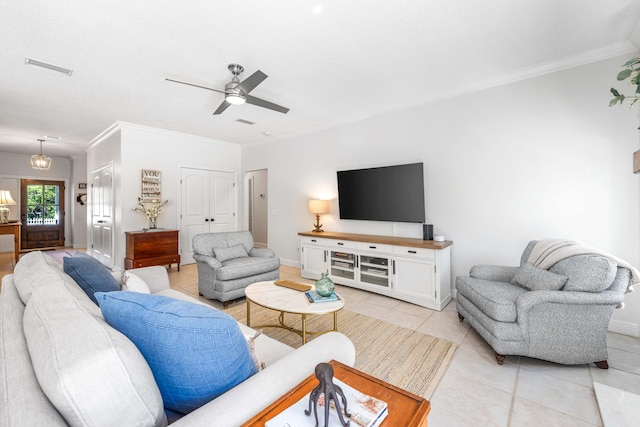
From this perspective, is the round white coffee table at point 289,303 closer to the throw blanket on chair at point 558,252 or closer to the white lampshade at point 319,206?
the throw blanket on chair at point 558,252

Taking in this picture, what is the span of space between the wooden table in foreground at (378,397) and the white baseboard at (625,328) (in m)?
3.06

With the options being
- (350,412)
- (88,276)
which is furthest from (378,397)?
(88,276)

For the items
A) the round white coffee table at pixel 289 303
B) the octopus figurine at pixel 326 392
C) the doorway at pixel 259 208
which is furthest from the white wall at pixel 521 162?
the doorway at pixel 259 208

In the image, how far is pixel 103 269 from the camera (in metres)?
1.86

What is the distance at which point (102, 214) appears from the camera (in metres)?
5.64

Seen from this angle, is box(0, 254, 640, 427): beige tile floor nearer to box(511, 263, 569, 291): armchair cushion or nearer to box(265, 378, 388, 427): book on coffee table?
box(511, 263, 569, 291): armchair cushion

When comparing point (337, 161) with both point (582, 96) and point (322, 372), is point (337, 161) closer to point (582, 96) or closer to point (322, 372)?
point (582, 96)

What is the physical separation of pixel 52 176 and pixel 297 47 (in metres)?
8.83

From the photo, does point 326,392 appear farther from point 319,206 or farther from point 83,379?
point 319,206

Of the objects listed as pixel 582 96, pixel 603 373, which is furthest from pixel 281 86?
pixel 603 373

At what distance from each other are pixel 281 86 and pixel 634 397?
3954 millimetres

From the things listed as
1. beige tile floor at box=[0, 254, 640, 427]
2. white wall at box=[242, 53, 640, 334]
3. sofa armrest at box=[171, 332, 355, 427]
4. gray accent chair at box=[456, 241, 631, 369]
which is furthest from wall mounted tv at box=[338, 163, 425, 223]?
sofa armrest at box=[171, 332, 355, 427]

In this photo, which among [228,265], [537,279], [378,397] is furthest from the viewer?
[228,265]

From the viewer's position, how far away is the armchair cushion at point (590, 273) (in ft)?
6.39
